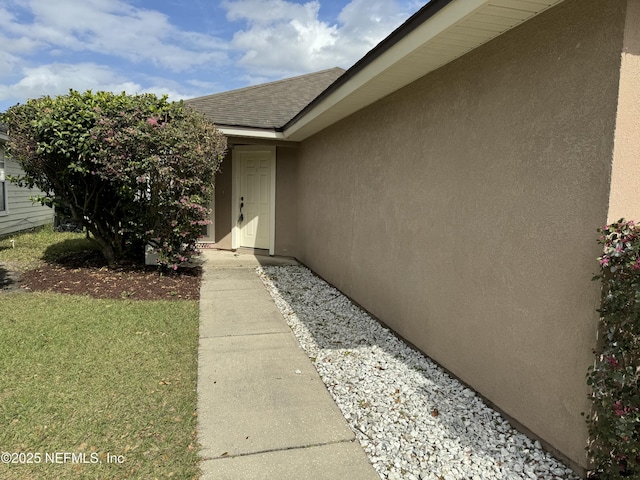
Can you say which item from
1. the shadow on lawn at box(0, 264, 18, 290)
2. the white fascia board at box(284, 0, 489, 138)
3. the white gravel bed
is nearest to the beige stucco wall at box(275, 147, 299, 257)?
the white fascia board at box(284, 0, 489, 138)

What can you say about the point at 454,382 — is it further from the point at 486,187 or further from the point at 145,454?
Answer: the point at 145,454

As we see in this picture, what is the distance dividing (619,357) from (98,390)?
347 cm

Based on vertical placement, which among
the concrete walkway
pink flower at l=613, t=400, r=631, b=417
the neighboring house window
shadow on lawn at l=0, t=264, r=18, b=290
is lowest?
the concrete walkway

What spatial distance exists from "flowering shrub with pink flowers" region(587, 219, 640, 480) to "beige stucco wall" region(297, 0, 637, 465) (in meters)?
0.16

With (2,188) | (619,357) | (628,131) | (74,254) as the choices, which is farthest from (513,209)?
(2,188)

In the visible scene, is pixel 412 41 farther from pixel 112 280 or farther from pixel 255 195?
pixel 255 195

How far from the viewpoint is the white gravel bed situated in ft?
7.88

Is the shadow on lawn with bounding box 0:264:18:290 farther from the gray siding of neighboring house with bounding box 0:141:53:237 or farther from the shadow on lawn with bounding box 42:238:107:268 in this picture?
the gray siding of neighboring house with bounding box 0:141:53:237

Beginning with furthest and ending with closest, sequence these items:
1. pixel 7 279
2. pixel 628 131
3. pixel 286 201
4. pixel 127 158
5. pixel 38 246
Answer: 1. pixel 38 246
2. pixel 286 201
3. pixel 7 279
4. pixel 127 158
5. pixel 628 131

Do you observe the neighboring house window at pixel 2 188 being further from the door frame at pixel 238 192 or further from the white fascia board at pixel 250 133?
the white fascia board at pixel 250 133

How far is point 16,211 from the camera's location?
12.1m

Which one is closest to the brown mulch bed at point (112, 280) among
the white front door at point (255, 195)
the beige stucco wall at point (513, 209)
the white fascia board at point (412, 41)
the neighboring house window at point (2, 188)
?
the white front door at point (255, 195)

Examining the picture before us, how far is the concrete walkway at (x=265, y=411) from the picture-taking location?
2.39 m

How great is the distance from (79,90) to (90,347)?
193 inches
